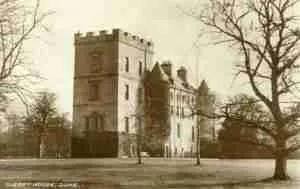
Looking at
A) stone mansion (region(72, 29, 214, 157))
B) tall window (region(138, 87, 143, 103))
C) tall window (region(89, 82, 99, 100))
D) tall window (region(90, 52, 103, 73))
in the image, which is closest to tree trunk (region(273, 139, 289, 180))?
stone mansion (region(72, 29, 214, 157))

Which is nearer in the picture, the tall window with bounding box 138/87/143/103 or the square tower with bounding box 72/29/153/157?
the square tower with bounding box 72/29/153/157

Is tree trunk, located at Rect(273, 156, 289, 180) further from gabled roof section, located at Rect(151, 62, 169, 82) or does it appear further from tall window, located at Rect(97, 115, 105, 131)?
gabled roof section, located at Rect(151, 62, 169, 82)

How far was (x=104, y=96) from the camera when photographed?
25.5m

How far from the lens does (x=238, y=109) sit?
11320mm

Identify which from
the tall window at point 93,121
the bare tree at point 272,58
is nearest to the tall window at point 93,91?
the tall window at point 93,121

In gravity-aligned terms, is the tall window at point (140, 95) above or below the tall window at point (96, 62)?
below

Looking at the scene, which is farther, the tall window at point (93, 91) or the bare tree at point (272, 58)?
the tall window at point (93, 91)

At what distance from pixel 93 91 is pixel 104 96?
612mm

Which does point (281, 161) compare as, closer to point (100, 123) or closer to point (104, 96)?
point (100, 123)

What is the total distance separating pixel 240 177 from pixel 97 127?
13584mm

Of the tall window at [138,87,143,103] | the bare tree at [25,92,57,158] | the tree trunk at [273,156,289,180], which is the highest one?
the tall window at [138,87,143,103]

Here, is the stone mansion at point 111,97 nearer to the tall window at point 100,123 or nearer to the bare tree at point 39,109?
the tall window at point 100,123

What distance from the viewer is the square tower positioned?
77.9 ft

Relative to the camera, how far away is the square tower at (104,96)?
23.7 metres
